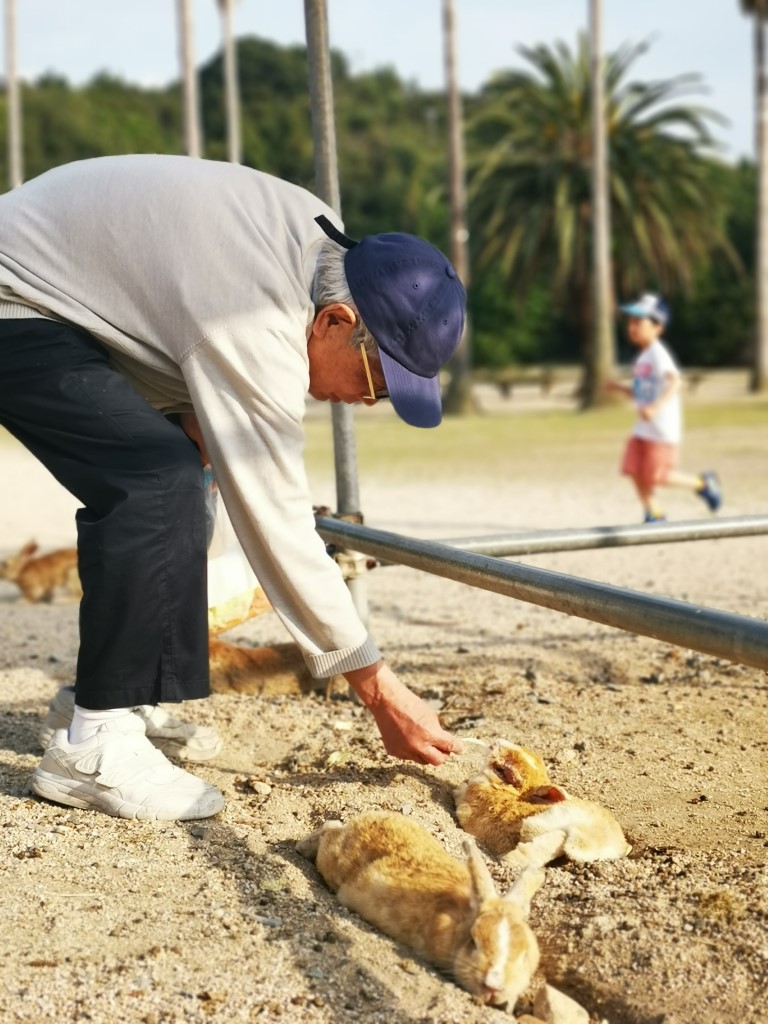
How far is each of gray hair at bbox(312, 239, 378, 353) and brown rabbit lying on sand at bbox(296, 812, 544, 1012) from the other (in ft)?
3.32

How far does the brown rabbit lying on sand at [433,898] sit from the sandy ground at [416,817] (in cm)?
4

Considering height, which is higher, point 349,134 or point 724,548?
point 349,134

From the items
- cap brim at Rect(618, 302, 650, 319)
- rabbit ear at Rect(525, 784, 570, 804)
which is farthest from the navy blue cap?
cap brim at Rect(618, 302, 650, 319)

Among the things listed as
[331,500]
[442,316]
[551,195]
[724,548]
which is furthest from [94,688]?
[551,195]

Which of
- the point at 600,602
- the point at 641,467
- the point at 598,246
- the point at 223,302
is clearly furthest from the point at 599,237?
the point at 600,602

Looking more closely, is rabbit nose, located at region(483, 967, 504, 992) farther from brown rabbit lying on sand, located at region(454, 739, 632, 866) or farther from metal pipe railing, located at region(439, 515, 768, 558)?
metal pipe railing, located at region(439, 515, 768, 558)

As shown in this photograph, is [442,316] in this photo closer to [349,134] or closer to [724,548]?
[724,548]

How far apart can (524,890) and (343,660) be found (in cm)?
71

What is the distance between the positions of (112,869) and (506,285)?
26393 millimetres

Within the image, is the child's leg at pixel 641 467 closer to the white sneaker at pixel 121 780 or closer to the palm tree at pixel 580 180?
the white sneaker at pixel 121 780

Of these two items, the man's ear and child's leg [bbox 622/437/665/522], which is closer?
the man's ear

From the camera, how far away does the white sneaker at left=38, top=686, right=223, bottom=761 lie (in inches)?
138

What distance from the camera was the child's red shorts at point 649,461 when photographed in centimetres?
860

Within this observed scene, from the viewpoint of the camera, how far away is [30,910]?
2.56 metres
